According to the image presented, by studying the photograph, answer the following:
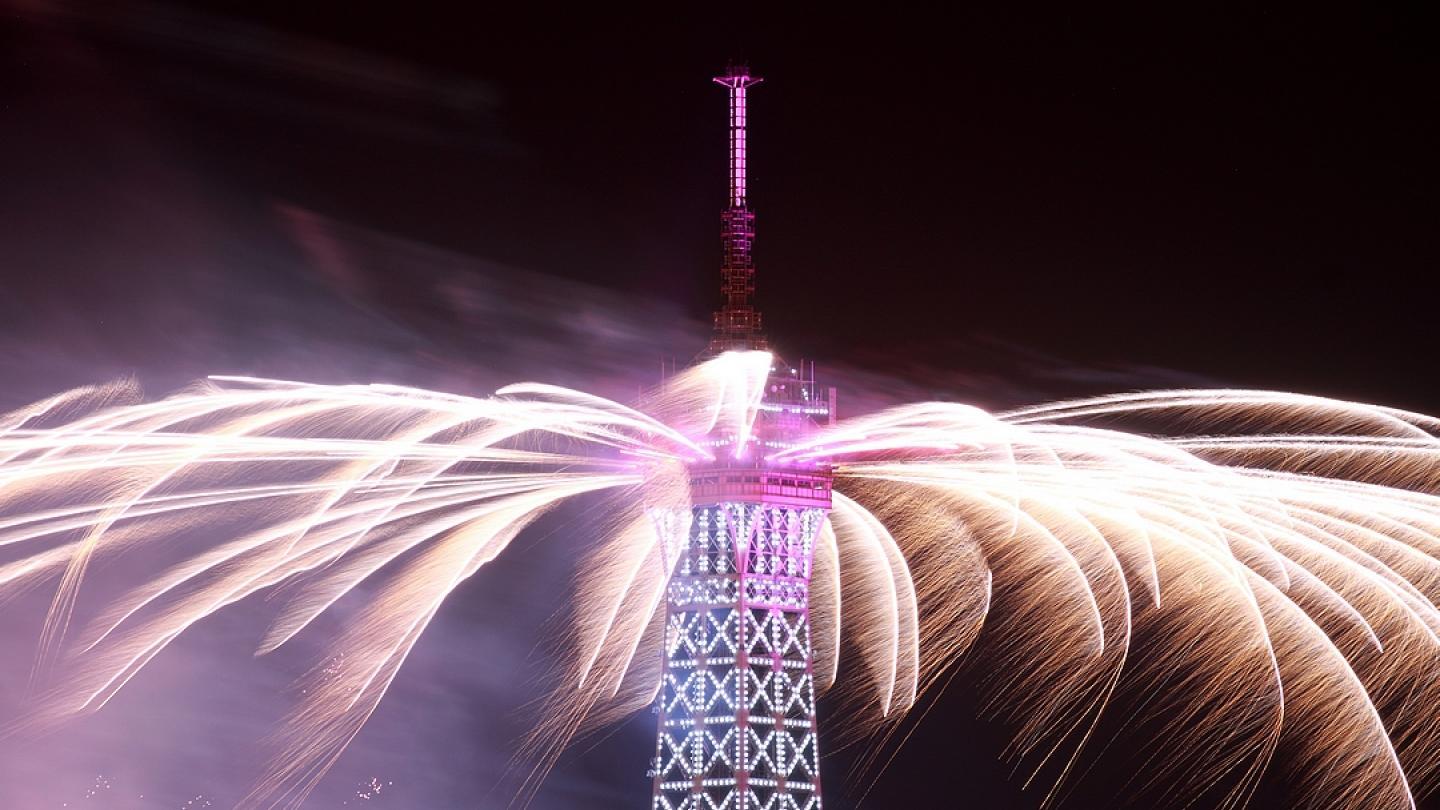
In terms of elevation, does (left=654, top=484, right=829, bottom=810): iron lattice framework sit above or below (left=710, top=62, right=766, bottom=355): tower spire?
below

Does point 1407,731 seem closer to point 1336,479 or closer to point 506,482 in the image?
point 1336,479

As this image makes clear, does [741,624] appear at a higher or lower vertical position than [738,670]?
higher

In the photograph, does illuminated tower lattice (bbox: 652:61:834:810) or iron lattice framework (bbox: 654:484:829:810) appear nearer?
illuminated tower lattice (bbox: 652:61:834:810)

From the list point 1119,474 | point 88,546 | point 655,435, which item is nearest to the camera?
point 88,546

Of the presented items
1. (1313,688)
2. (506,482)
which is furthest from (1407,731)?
(506,482)
